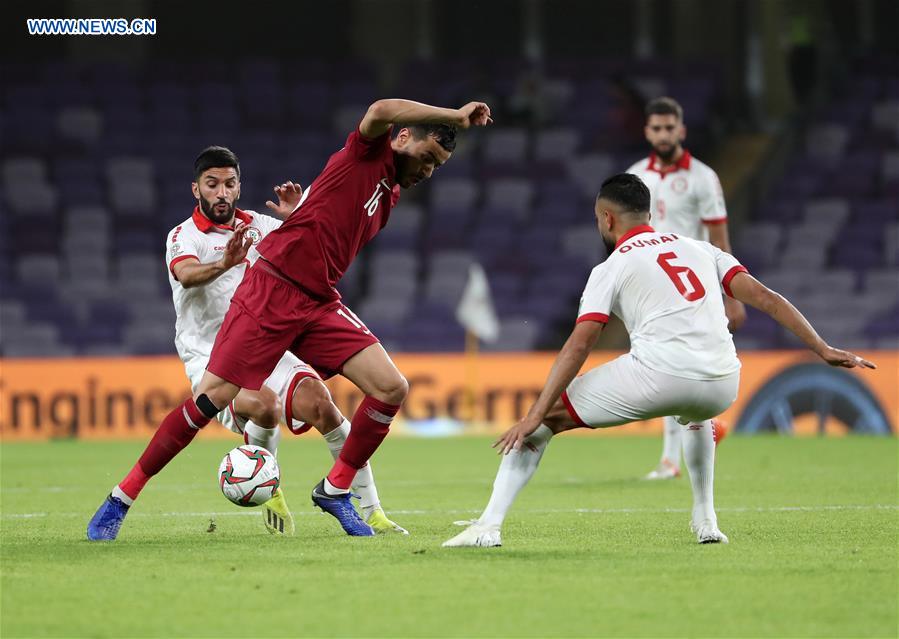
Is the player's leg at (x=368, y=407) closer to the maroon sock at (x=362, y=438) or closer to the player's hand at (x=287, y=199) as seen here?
the maroon sock at (x=362, y=438)

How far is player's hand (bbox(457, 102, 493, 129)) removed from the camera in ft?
20.8

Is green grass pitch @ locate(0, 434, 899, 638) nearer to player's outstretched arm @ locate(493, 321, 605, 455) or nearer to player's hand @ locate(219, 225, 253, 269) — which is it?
player's outstretched arm @ locate(493, 321, 605, 455)

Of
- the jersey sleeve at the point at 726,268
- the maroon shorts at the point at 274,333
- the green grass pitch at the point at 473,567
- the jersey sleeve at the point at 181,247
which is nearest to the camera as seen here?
the green grass pitch at the point at 473,567

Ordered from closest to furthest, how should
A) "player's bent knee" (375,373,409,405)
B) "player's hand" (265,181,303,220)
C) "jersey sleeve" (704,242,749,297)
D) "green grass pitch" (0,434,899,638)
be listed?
"green grass pitch" (0,434,899,638), "jersey sleeve" (704,242,749,297), "player's bent knee" (375,373,409,405), "player's hand" (265,181,303,220)

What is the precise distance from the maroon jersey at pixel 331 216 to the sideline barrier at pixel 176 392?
9.48 m

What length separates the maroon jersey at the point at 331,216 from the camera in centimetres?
720

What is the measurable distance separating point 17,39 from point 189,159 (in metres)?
4.91

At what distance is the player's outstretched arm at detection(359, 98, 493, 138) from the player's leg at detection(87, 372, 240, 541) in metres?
1.46

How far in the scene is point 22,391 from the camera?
1727 centimetres

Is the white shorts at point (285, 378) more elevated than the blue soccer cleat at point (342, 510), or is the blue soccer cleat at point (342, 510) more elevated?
the white shorts at point (285, 378)

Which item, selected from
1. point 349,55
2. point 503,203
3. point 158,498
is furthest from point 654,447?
point 349,55

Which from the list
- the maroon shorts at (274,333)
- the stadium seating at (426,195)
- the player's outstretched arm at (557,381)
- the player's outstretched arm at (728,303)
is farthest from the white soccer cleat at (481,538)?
the stadium seating at (426,195)

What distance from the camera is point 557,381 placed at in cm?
617

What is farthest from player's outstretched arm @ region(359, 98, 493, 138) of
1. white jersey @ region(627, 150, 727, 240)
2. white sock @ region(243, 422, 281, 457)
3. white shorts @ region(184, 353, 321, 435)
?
white jersey @ region(627, 150, 727, 240)
